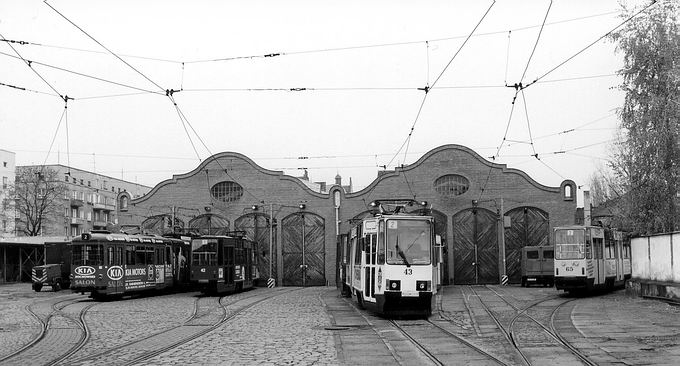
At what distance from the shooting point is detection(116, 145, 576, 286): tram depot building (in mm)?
52188

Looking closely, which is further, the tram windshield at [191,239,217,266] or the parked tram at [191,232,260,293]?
the tram windshield at [191,239,217,266]

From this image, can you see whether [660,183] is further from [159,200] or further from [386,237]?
[159,200]

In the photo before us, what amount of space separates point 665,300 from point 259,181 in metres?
34.6

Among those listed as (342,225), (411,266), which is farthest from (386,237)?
(342,225)

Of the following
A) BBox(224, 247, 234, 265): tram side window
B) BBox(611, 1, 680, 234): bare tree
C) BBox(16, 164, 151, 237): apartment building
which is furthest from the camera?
BBox(16, 164, 151, 237): apartment building

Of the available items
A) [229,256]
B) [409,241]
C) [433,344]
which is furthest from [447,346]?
A: [229,256]

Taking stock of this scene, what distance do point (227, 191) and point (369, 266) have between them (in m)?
35.0

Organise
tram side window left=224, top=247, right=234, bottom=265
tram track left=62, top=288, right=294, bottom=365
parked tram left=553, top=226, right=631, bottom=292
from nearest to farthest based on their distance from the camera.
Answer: tram track left=62, top=288, right=294, bottom=365
parked tram left=553, top=226, right=631, bottom=292
tram side window left=224, top=247, right=234, bottom=265

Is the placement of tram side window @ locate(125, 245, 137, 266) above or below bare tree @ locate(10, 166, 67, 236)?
below

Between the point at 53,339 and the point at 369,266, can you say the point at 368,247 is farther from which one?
the point at 53,339

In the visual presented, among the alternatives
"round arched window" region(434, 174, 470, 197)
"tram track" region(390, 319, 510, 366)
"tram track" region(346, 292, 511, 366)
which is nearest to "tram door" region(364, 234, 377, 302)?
"tram track" region(346, 292, 511, 366)

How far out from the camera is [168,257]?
37375 mm

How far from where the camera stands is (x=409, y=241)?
21.5 metres

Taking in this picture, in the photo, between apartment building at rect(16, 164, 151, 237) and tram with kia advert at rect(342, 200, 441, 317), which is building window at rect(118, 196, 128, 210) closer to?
apartment building at rect(16, 164, 151, 237)
